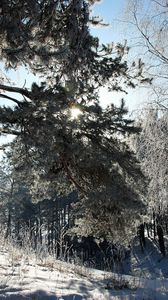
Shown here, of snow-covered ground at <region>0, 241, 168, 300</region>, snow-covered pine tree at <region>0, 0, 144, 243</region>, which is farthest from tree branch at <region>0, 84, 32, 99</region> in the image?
snow-covered ground at <region>0, 241, 168, 300</region>

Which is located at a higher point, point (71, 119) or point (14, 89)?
point (14, 89)

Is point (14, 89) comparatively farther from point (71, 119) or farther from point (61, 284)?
point (61, 284)

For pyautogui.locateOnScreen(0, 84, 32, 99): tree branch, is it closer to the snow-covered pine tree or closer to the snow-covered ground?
the snow-covered pine tree

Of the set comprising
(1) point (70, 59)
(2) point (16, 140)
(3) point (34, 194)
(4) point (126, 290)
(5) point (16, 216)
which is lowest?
(4) point (126, 290)

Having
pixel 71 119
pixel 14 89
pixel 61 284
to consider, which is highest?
pixel 14 89

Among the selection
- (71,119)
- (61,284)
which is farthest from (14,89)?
(61,284)

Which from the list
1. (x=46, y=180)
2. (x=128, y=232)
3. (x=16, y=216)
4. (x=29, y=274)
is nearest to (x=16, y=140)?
(x=46, y=180)

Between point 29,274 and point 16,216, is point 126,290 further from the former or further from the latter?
point 16,216

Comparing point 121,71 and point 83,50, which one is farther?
point 121,71

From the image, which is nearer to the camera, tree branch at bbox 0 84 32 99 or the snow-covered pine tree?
the snow-covered pine tree

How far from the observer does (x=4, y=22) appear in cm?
662

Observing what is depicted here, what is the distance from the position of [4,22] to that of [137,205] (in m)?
3.84

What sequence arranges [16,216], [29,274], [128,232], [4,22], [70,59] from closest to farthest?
[4,22] → [29,274] → [70,59] → [128,232] → [16,216]

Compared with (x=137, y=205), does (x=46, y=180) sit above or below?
above
